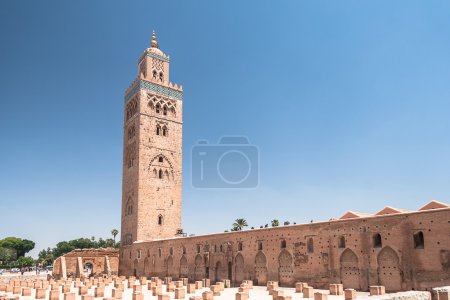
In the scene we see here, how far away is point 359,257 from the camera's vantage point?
1791 cm

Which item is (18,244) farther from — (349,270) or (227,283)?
(349,270)

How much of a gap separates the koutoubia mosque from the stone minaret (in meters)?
0.09

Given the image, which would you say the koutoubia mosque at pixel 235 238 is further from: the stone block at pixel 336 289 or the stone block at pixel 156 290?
the stone block at pixel 156 290

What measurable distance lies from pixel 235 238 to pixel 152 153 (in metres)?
15.9

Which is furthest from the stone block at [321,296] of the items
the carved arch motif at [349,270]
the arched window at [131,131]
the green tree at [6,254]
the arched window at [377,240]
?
the green tree at [6,254]

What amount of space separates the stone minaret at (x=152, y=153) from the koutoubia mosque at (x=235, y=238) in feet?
0.31

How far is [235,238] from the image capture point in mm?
25016

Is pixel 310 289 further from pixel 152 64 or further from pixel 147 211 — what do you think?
pixel 152 64

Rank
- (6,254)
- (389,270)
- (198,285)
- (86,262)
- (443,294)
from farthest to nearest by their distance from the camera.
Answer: (6,254) < (86,262) < (198,285) < (389,270) < (443,294)

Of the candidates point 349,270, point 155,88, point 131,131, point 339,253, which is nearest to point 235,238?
point 339,253

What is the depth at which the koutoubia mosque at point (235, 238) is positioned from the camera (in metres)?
16.0

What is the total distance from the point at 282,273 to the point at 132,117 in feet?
79.9

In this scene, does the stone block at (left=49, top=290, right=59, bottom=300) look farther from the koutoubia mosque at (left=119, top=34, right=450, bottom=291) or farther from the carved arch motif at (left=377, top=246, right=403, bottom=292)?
the carved arch motif at (left=377, top=246, right=403, bottom=292)

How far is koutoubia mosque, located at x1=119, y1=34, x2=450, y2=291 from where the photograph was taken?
16047mm
